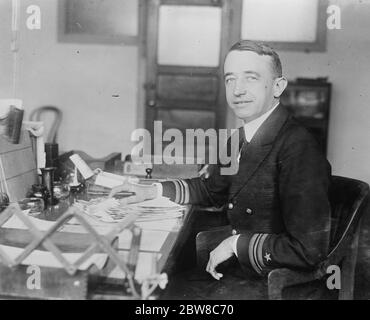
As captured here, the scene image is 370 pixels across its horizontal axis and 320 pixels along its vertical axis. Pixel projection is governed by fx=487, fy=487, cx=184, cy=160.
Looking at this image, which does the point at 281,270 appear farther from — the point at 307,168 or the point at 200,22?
the point at 200,22

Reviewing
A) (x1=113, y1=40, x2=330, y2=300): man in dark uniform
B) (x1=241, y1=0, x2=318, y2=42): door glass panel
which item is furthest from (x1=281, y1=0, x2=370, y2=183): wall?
(x1=113, y1=40, x2=330, y2=300): man in dark uniform

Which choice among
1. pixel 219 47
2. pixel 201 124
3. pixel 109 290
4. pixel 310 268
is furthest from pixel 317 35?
pixel 109 290

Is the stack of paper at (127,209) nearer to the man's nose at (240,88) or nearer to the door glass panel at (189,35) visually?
the man's nose at (240,88)

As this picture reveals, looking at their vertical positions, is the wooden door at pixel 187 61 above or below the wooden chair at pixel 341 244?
above

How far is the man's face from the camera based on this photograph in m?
1.76

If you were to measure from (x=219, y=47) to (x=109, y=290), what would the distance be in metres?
4.11

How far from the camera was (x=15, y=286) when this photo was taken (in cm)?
115

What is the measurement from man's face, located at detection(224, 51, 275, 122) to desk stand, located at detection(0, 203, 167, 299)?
818mm

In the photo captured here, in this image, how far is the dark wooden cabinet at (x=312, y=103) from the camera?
4723mm

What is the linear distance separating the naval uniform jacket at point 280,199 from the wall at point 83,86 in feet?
11.1

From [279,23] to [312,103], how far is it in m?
0.93

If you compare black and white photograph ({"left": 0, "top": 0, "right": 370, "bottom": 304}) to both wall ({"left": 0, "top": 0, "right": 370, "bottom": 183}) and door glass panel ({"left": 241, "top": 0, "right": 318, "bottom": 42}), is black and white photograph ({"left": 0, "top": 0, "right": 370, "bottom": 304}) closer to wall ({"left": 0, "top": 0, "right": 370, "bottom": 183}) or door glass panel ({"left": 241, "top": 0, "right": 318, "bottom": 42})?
door glass panel ({"left": 241, "top": 0, "right": 318, "bottom": 42})

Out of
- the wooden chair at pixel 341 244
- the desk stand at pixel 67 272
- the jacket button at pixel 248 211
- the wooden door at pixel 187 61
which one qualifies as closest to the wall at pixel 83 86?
the wooden door at pixel 187 61
